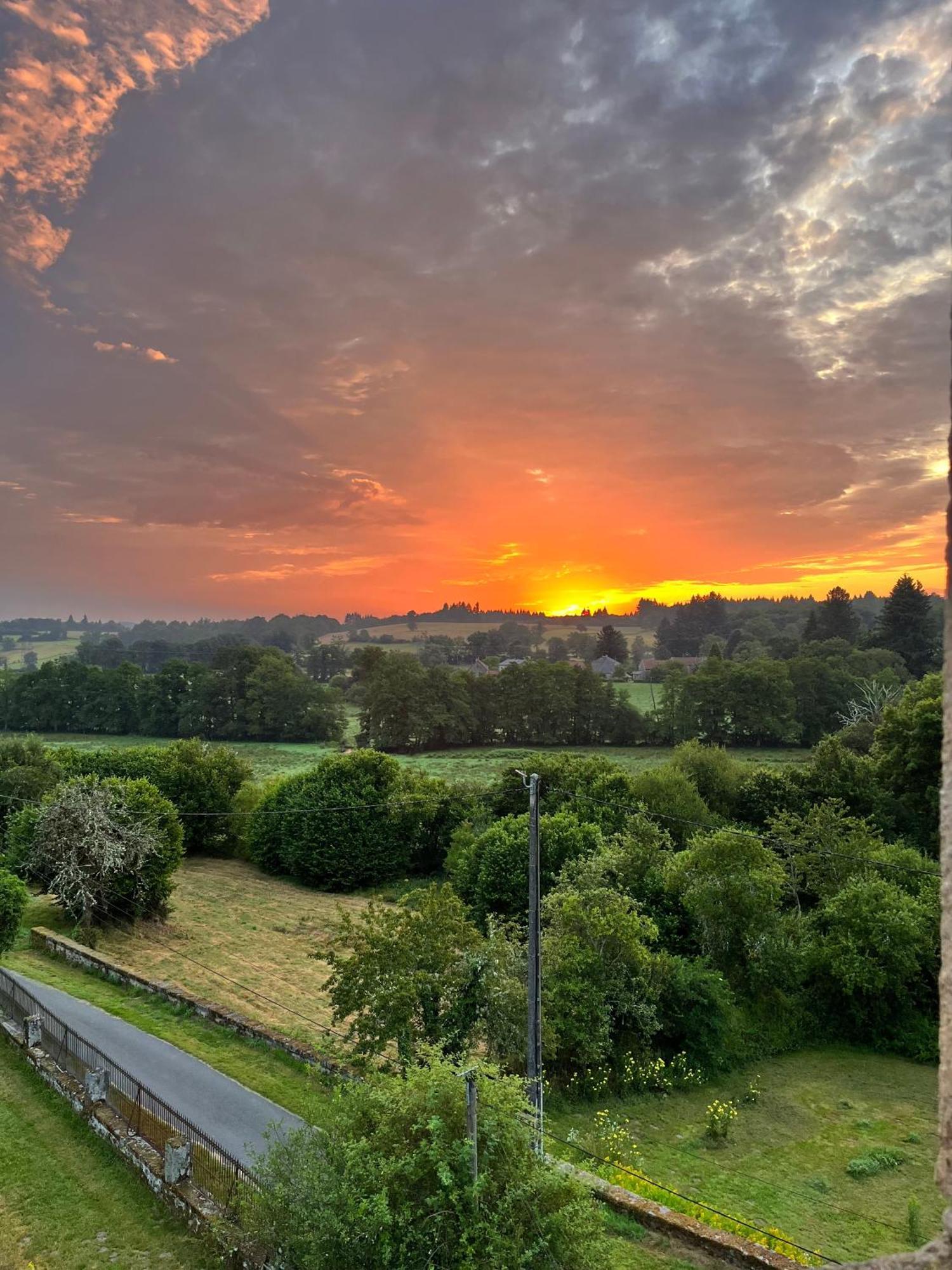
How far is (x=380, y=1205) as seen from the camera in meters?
7.47

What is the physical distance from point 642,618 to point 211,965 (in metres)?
180

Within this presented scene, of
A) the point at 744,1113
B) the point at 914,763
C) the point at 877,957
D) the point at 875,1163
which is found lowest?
the point at 744,1113

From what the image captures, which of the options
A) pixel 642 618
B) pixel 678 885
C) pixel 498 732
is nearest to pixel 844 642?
pixel 498 732

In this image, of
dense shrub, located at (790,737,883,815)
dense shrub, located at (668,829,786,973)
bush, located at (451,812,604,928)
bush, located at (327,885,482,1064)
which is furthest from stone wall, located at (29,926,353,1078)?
dense shrub, located at (790,737,883,815)

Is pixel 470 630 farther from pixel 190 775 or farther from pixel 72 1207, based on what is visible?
pixel 72 1207

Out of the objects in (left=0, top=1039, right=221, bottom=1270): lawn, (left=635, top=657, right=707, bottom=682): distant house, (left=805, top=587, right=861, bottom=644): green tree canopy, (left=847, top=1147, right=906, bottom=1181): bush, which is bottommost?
(left=847, top=1147, right=906, bottom=1181): bush

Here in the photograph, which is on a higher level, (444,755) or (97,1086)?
(97,1086)

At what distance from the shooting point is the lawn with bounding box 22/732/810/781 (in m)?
64.3

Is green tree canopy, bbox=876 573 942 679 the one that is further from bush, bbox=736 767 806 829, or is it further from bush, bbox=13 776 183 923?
bush, bbox=13 776 183 923

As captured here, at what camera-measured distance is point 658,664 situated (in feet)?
408

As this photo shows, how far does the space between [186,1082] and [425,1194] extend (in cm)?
1083

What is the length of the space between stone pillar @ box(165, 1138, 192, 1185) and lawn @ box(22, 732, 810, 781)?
4534 cm

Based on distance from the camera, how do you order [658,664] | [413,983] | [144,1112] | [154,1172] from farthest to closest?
[658,664] → [413,983] → [144,1112] → [154,1172]

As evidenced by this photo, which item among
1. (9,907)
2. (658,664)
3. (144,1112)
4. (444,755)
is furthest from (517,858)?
(658,664)
